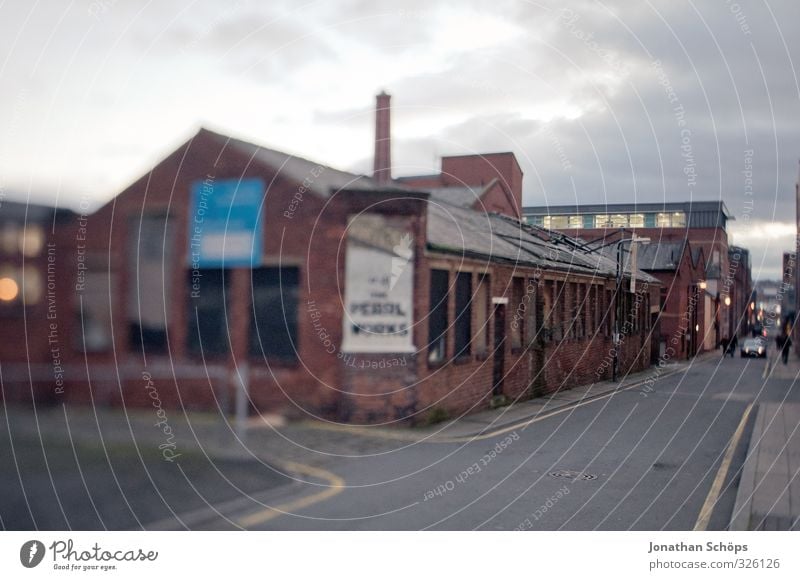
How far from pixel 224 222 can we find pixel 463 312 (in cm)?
347

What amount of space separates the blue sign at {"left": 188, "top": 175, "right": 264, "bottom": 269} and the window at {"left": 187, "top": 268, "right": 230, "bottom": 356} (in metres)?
0.11

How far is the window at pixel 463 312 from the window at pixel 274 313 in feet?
8.26

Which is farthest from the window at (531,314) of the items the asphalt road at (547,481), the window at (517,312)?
the asphalt road at (547,481)

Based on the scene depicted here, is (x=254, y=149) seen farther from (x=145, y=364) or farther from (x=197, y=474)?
(x=197, y=474)

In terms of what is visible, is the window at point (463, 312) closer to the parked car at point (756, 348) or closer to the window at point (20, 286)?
the window at point (20, 286)

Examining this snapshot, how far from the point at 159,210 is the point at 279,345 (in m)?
1.59

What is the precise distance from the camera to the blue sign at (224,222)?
559 centimetres

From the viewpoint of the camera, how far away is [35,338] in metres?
5.79

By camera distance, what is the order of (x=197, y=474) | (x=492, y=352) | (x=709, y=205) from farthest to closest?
(x=492, y=352)
(x=709, y=205)
(x=197, y=474)

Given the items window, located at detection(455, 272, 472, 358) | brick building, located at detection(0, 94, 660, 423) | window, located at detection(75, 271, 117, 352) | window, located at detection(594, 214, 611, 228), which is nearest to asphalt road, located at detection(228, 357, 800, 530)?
brick building, located at detection(0, 94, 660, 423)

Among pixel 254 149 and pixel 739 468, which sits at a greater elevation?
pixel 254 149

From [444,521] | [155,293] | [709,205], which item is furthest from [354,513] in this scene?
[709,205]

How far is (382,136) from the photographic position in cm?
590

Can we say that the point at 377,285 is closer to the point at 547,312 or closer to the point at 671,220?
the point at 671,220
